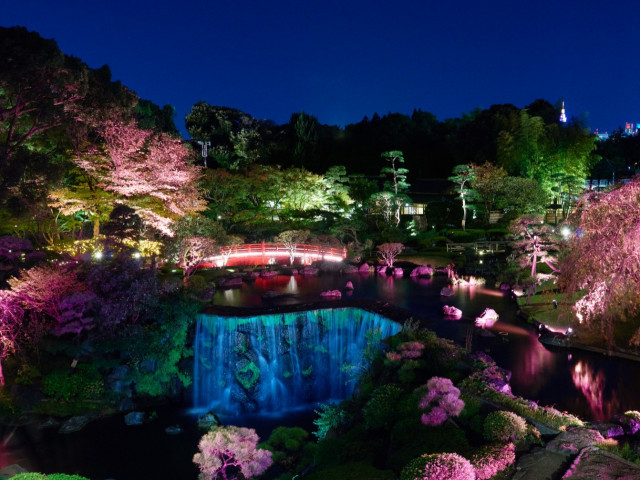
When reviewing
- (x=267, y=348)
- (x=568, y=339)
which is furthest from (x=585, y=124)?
(x=267, y=348)

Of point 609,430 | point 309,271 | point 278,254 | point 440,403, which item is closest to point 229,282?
point 309,271

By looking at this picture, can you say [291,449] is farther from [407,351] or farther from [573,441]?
[573,441]

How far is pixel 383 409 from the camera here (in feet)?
30.7

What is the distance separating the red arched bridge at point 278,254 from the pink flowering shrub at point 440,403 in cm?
2017

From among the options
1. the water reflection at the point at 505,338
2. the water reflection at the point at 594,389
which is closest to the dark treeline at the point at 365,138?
the water reflection at the point at 505,338

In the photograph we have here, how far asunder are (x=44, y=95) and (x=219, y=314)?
11.1 m

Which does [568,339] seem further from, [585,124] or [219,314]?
[585,124]

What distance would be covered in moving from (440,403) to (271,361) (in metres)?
9.16

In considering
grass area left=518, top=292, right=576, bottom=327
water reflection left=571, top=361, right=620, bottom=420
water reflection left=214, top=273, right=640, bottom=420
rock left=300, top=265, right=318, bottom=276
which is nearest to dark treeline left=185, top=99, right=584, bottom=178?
rock left=300, top=265, right=318, bottom=276

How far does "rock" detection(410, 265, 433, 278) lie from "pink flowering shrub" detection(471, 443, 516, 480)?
20153 mm

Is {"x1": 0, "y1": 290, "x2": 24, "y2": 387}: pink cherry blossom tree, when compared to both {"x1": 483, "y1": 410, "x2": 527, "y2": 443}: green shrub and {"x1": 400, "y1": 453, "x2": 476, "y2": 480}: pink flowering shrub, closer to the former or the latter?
{"x1": 400, "y1": 453, "x2": 476, "y2": 480}: pink flowering shrub

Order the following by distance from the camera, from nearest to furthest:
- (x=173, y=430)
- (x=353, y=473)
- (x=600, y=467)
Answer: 1. (x=600, y=467)
2. (x=353, y=473)
3. (x=173, y=430)

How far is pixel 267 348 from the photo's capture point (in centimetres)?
1669

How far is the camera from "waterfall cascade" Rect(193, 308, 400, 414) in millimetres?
16234
